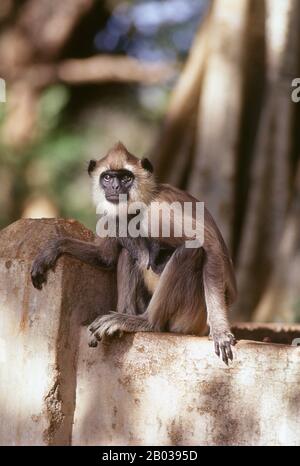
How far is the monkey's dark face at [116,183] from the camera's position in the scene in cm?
471

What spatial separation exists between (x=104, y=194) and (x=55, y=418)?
135 cm

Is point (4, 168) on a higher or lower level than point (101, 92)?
lower

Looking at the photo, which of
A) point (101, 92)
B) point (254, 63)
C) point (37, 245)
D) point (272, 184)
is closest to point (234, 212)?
point (272, 184)

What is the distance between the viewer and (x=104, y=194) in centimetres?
478

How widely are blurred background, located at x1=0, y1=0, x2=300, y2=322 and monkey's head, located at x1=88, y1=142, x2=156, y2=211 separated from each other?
548 mm

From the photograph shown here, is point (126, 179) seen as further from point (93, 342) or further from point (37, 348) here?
point (37, 348)

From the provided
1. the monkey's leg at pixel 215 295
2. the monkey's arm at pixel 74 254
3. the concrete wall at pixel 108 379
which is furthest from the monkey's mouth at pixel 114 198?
the monkey's leg at pixel 215 295

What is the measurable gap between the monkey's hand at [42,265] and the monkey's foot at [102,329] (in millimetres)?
340

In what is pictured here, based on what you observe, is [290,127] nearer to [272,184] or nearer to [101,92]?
[272,184]

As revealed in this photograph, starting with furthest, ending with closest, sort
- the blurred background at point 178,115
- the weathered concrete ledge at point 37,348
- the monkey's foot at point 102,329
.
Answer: the blurred background at point 178,115, the monkey's foot at point 102,329, the weathered concrete ledge at point 37,348

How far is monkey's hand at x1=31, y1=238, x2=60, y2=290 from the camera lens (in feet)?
13.4

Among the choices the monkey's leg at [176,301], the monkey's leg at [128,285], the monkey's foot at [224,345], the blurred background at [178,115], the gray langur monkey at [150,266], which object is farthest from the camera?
the blurred background at [178,115]

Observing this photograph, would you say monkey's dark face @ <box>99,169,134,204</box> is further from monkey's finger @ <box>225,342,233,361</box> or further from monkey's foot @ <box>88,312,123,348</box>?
monkey's finger @ <box>225,342,233,361</box>

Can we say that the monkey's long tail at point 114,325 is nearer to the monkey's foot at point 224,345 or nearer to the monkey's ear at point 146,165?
the monkey's foot at point 224,345
